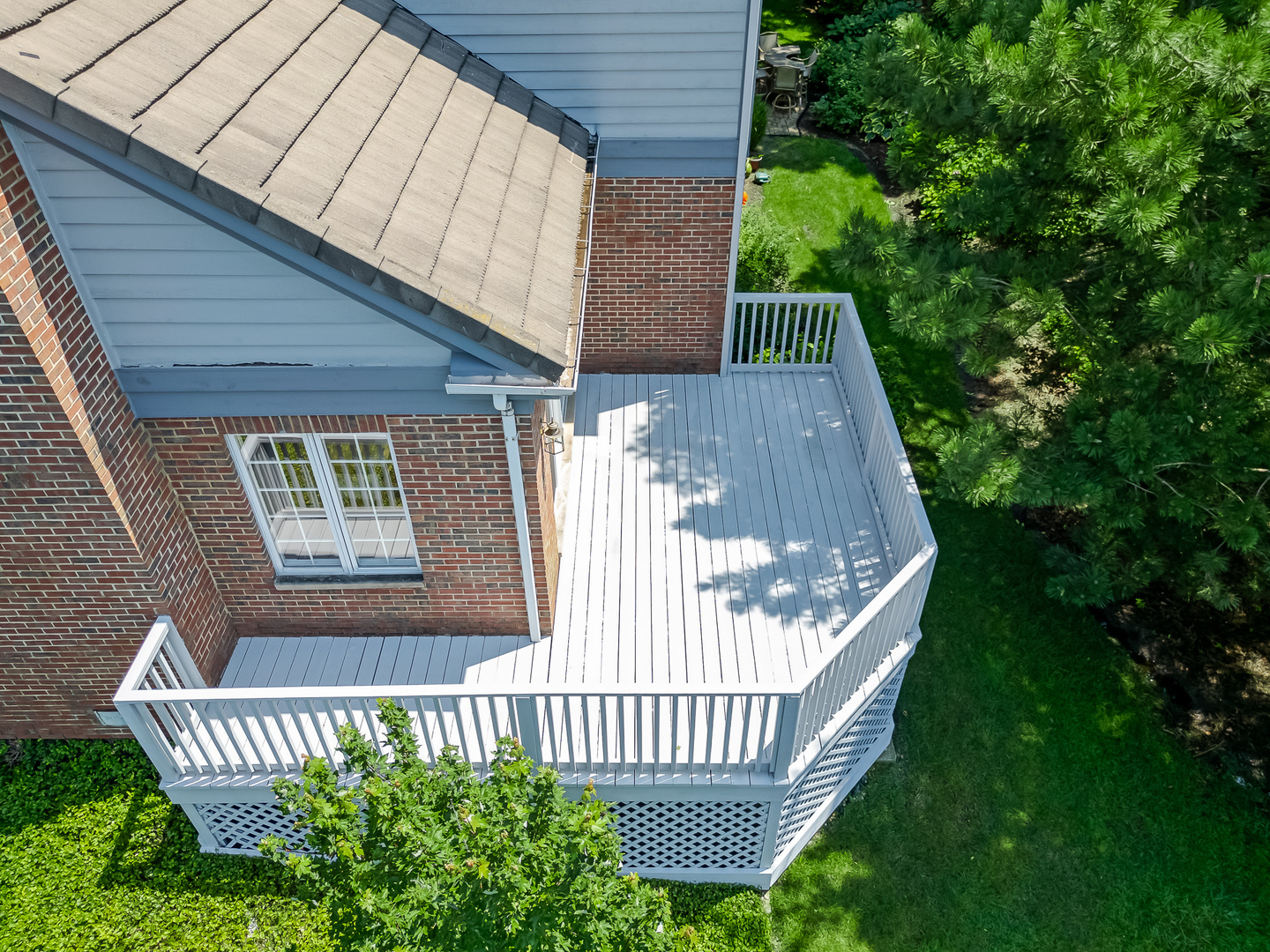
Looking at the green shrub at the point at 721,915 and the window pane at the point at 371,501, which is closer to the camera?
the window pane at the point at 371,501

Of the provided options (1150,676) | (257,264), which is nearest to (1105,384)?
(1150,676)

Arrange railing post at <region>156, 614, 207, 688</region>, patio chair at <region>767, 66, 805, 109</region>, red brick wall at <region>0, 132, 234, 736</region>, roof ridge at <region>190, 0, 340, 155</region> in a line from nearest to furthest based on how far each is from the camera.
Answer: roof ridge at <region>190, 0, 340, 155</region>
red brick wall at <region>0, 132, 234, 736</region>
railing post at <region>156, 614, 207, 688</region>
patio chair at <region>767, 66, 805, 109</region>

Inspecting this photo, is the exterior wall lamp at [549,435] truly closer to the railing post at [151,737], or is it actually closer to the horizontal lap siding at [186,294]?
the horizontal lap siding at [186,294]

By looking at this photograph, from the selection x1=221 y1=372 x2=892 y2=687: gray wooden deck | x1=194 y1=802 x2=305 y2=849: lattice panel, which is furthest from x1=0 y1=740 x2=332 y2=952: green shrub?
x1=221 y1=372 x2=892 y2=687: gray wooden deck

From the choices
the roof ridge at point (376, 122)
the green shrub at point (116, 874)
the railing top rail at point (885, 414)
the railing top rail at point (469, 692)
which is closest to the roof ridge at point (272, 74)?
the roof ridge at point (376, 122)

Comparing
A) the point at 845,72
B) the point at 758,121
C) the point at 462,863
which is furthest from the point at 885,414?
the point at 845,72

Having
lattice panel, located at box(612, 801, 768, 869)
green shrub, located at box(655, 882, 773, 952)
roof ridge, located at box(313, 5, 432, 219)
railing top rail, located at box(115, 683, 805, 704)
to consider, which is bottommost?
green shrub, located at box(655, 882, 773, 952)

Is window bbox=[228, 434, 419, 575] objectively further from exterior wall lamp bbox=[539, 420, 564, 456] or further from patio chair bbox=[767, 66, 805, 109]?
patio chair bbox=[767, 66, 805, 109]
